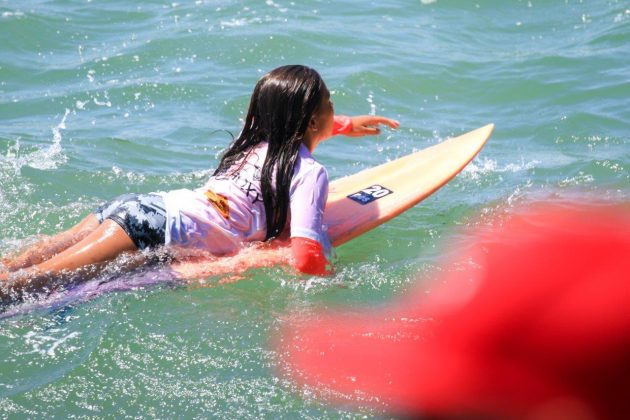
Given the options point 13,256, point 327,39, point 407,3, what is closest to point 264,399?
point 13,256

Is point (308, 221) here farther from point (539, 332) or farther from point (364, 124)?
point (539, 332)

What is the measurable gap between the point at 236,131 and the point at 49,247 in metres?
3.56

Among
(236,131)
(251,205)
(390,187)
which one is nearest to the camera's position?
(251,205)

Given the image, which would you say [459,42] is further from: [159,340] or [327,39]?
[159,340]

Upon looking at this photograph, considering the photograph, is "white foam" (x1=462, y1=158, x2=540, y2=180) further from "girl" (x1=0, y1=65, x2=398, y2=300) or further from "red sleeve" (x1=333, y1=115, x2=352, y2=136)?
"girl" (x1=0, y1=65, x2=398, y2=300)

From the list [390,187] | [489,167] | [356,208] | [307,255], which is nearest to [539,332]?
[307,255]

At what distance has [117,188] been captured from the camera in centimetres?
601

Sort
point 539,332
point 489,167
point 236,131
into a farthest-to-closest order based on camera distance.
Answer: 1. point 236,131
2. point 489,167
3. point 539,332

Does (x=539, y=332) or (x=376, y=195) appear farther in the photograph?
(x=376, y=195)

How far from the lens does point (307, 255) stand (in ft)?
13.7

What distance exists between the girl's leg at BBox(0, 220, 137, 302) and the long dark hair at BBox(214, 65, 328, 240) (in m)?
0.67

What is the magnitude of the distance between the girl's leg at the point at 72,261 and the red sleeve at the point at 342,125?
4.83 ft

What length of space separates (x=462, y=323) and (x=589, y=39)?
8.52 meters

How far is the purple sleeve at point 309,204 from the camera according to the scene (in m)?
4.17
